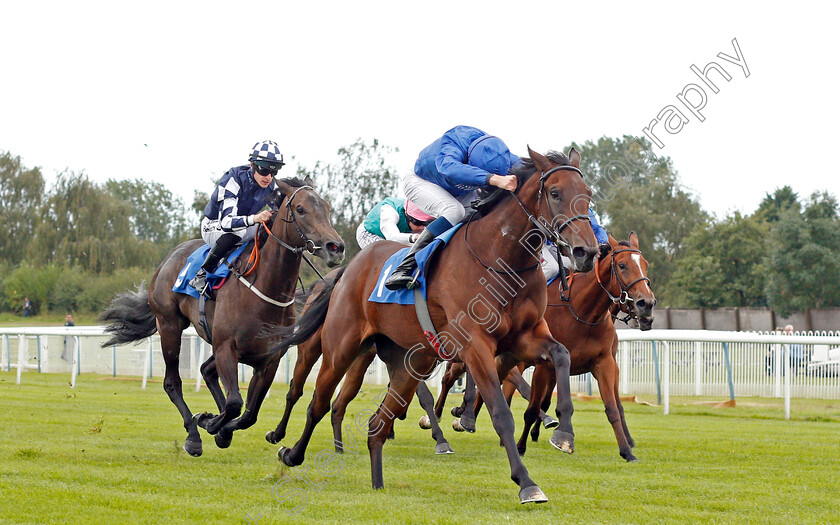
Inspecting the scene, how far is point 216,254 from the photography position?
23.6 feet

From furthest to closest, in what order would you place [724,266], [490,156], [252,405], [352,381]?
[724,266]
[252,405]
[352,381]
[490,156]

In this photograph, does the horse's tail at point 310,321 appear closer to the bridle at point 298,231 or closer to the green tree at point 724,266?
the bridle at point 298,231

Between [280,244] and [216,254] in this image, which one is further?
[216,254]

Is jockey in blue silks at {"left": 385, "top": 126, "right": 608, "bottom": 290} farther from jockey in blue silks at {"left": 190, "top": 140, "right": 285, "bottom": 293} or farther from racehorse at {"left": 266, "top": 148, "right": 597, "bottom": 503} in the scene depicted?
jockey in blue silks at {"left": 190, "top": 140, "right": 285, "bottom": 293}

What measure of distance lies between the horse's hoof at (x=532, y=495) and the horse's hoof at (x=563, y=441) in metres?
0.47

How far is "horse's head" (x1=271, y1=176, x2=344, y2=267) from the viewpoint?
6.26m

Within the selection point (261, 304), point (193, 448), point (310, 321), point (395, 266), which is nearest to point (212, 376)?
point (193, 448)

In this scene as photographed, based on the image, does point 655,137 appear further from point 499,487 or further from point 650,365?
point 650,365

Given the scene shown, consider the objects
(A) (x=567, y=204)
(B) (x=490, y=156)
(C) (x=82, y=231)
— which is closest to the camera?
(A) (x=567, y=204)

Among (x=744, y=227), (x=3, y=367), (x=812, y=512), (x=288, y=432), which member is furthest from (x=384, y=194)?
(x=744, y=227)

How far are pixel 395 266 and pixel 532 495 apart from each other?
5.91 feet

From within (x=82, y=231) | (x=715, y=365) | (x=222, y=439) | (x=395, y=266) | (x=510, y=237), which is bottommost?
(x=222, y=439)

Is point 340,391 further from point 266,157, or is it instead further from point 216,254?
point 266,157

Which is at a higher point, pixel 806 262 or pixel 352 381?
pixel 806 262
